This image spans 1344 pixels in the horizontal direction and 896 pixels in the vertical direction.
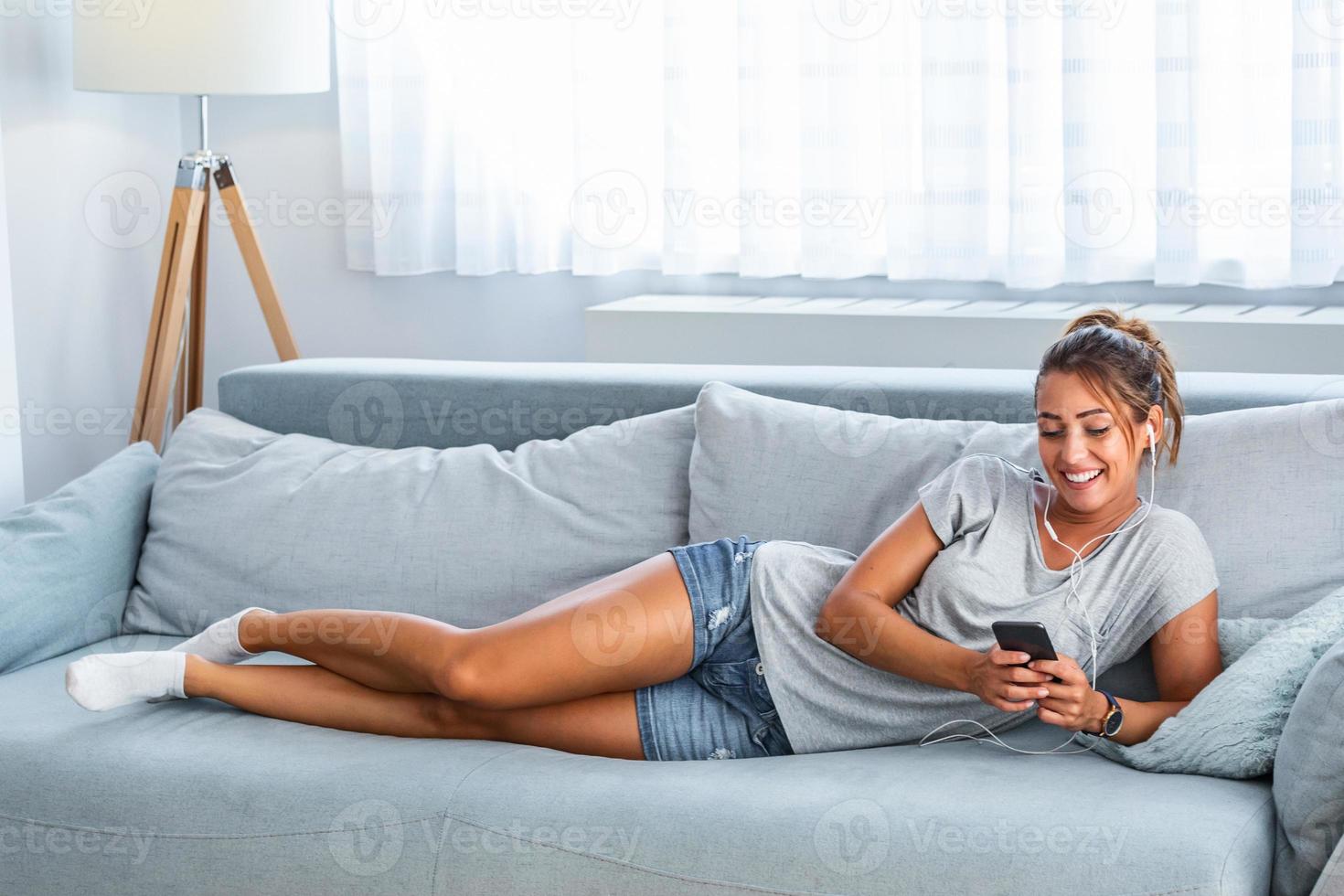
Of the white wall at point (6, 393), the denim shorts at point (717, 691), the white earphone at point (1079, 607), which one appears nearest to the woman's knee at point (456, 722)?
the denim shorts at point (717, 691)

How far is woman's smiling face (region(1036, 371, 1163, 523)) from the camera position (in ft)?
5.86

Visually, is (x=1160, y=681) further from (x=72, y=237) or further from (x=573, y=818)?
(x=72, y=237)

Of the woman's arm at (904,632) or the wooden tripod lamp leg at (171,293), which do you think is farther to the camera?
the wooden tripod lamp leg at (171,293)

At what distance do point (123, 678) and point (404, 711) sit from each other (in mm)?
366

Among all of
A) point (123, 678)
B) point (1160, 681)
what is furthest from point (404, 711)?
point (1160, 681)

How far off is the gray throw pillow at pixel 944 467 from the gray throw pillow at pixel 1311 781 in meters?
0.31

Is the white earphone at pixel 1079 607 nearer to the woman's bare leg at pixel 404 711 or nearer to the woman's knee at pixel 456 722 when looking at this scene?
the woman's bare leg at pixel 404 711

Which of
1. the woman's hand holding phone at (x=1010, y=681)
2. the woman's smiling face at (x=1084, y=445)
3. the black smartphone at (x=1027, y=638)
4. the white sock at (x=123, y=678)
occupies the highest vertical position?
the woman's smiling face at (x=1084, y=445)

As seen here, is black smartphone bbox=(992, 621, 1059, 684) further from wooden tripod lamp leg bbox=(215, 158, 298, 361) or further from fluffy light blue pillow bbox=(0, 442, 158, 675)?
wooden tripod lamp leg bbox=(215, 158, 298, 361)

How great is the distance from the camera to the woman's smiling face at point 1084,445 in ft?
5.86

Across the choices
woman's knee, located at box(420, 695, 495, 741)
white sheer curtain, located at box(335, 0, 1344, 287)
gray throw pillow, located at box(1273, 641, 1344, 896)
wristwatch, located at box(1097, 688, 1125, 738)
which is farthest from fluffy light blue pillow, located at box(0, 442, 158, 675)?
gray throw pillow, located at box(1273, 641, 1344, 896)

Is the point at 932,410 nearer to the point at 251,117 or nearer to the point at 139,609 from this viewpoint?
the point at 139,609

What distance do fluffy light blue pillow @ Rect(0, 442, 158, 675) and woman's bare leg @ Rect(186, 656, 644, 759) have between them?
35 centimetres

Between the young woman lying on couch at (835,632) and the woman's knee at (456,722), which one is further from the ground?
the young woman lying on couch at (835,632)
